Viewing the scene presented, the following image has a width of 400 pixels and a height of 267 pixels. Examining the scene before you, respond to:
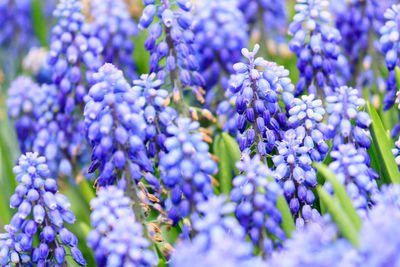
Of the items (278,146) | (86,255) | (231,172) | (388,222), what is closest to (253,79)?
(278,146)

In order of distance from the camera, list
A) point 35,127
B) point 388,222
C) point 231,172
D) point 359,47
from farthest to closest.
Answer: point 359,47, point 35,127, point 231,172, point 388,222

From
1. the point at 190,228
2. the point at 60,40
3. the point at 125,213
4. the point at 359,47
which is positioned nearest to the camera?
the point at 125,213

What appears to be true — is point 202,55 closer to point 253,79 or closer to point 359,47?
point 359,47

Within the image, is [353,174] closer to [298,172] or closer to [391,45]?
[298,172]

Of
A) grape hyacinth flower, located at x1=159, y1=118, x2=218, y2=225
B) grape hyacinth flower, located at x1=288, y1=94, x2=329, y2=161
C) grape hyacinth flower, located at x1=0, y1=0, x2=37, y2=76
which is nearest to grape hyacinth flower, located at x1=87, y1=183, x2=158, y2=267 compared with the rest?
grape hyacinth flower, located at x1=159, y1=118, x2=218, y2=225

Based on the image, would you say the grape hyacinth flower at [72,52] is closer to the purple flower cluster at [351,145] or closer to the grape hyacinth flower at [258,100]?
the grape hyacinth flower at [258,100]

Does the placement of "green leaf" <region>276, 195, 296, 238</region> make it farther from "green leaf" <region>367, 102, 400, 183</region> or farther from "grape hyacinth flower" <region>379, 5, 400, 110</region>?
"grape hyacinth flower" <region>379, 5, 400, 110</region>
